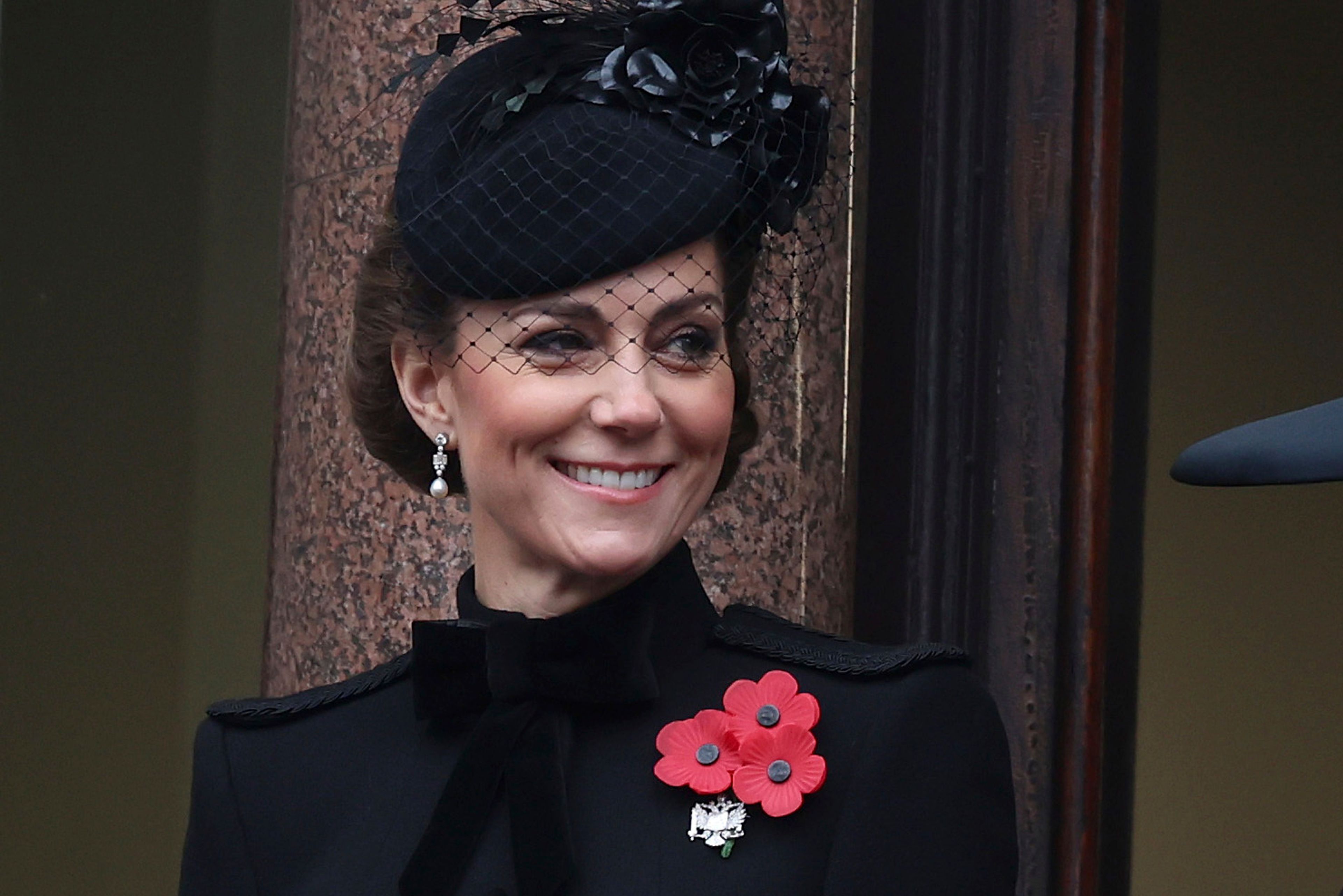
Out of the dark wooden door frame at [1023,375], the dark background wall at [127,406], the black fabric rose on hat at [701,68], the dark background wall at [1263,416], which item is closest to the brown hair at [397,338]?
the black fabric rose on hat at [701,68]

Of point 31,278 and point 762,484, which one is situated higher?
point 31,278

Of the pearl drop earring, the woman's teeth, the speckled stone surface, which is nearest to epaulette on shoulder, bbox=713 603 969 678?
the woman's teeth

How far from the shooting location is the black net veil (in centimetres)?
215

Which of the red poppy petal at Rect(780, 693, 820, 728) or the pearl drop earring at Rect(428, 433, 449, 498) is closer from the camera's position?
the red poppy petal at Rect(780, 693, 820, 728)

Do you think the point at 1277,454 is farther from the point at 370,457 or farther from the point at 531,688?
the point at 370,457

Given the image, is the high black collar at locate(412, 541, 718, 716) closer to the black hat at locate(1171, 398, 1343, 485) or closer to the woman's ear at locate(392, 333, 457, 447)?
the woman's ear at locate(392, 333, 457, 447)

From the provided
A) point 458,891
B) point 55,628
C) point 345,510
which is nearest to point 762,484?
point 345,510

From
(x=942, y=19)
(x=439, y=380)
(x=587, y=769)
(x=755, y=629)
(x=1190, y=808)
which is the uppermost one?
(x=942, y=19)

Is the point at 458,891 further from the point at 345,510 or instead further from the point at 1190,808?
the point at 1190,808

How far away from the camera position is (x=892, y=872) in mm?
2000

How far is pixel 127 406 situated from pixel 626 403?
2.78m

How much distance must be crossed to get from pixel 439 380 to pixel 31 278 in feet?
8.13

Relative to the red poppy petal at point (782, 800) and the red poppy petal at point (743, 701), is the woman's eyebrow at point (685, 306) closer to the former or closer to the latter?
the red poppy petal at point (743, 701)

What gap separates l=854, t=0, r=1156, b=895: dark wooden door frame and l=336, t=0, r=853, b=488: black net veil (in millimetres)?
1167
